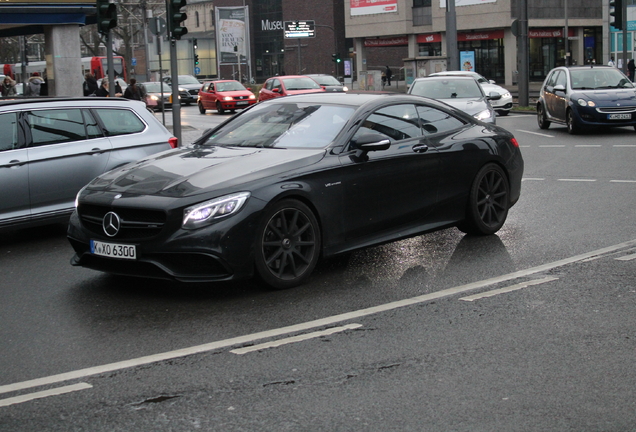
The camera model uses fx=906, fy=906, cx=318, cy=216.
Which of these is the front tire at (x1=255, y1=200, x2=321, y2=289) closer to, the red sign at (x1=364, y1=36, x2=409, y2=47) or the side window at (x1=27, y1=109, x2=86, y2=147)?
the side window at (x1=27, y1=109, x2=86, y2=147)

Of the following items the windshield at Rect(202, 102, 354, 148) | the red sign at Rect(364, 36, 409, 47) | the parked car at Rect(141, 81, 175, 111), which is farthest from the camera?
the red sign at Rect(364, 36, 409, 47)

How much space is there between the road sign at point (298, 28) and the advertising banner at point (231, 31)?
487 cm

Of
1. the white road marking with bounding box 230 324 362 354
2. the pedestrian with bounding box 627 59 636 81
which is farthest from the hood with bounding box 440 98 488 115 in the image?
the pedestrian with bounding box 627 59 636 81

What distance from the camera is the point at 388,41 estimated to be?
233 feet

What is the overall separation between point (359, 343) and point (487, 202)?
3.86 metres

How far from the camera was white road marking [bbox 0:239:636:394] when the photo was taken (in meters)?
4.88

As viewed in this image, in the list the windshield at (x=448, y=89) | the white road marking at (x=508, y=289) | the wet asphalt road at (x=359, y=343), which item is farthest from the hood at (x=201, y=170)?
the windshield at (x=448, y=89)

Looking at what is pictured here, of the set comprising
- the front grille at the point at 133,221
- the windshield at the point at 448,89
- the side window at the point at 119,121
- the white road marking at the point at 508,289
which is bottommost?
the white road marking at the point at 508,289

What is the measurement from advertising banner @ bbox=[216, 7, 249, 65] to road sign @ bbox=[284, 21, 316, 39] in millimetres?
4871

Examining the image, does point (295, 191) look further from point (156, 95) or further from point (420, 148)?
point (156, 95)

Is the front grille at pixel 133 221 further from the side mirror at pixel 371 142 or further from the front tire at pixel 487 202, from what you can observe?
the front tire at pixel 487 202

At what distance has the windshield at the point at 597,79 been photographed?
2123 cm

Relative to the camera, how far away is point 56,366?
16.8 ft

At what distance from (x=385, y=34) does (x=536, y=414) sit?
67519 millimetres
